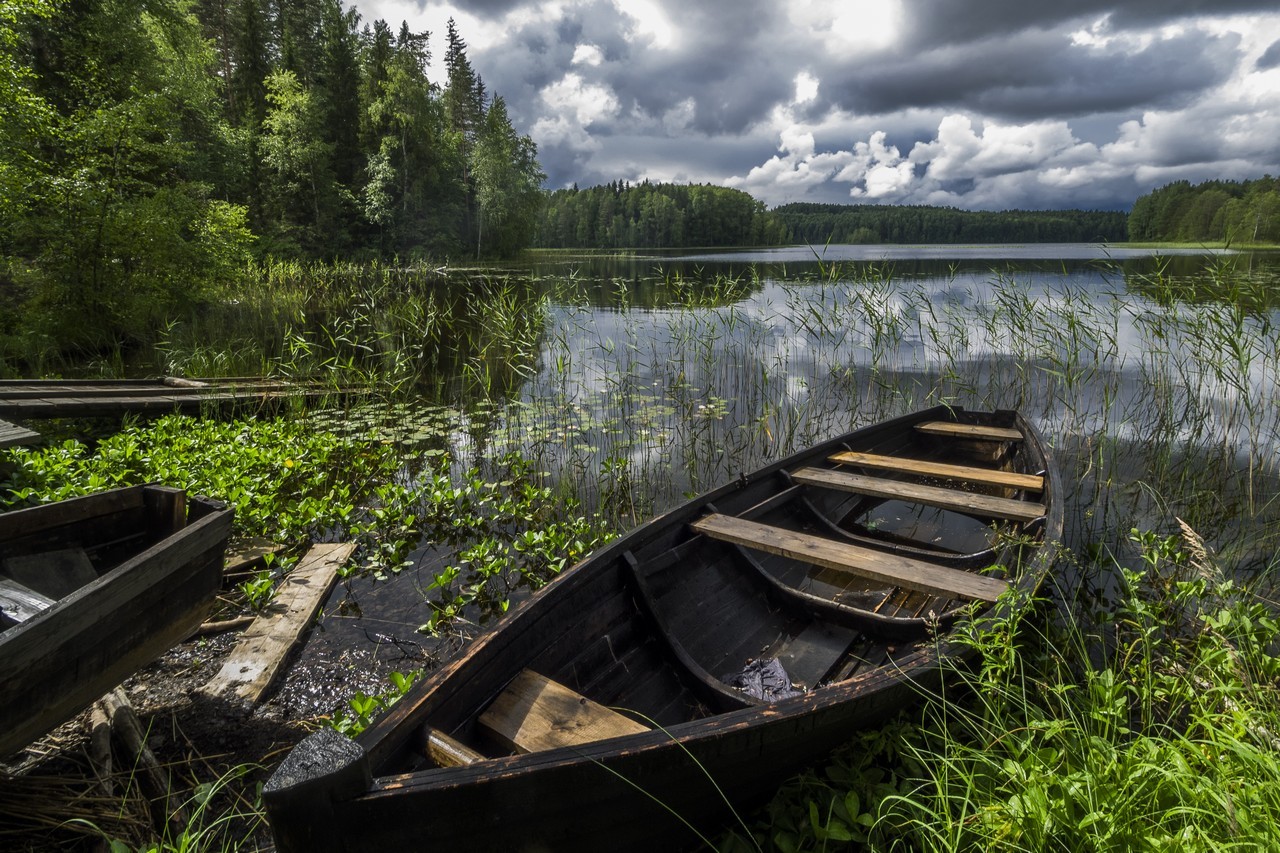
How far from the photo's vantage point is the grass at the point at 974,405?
205 centimetres

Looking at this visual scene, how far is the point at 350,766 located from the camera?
1569 millimetres

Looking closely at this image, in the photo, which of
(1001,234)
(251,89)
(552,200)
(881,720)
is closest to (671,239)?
(552,200)

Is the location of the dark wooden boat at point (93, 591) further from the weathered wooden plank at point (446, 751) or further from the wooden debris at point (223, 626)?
the weathered wooden plank at point (446, 751)

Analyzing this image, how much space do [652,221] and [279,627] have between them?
102 m

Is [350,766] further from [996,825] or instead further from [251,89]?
[251,89]

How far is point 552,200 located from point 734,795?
11158 centimetres

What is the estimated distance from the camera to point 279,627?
3807 millimetres

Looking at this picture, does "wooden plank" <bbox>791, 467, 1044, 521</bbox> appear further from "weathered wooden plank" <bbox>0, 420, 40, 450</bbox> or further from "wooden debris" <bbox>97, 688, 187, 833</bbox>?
"weathered wooden plank" <bbox>0, 420, 40, 450</bbox>

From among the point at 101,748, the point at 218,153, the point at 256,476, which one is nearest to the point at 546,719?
the point at 101,748

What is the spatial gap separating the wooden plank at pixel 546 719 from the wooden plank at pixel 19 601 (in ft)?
6.74

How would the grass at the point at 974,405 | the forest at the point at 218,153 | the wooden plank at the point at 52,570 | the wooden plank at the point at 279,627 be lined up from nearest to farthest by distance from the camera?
the grass at the point at 974,405
the wooden plank at the point at 52,570
the wooden plank at the point at 279,627
the forest at the point at 218,153

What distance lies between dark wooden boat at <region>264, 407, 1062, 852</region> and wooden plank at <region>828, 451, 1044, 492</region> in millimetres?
27

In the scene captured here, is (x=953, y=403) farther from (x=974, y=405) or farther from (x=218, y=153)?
(x=218, y=153)

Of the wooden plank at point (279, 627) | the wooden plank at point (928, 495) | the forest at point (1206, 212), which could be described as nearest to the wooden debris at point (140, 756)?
the wooden plank at point (279, 627)
